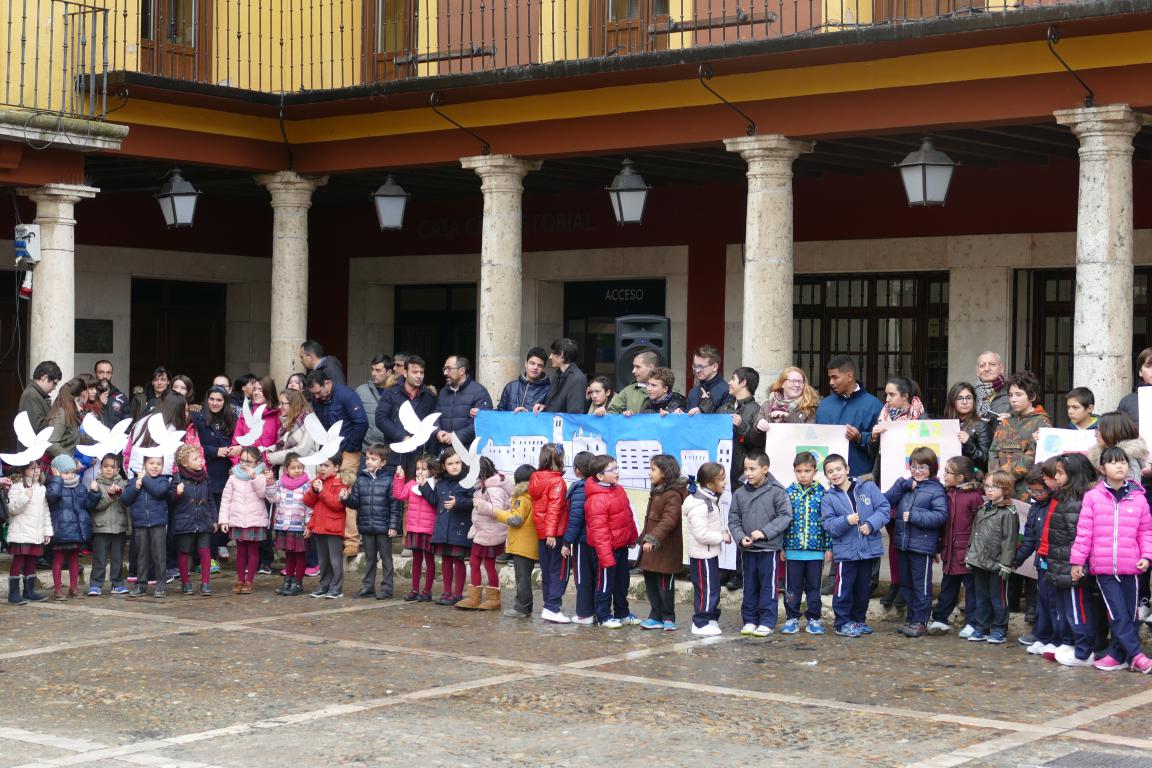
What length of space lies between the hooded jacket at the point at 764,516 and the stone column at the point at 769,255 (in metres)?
3.05

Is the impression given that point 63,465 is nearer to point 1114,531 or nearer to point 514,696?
point 514,696

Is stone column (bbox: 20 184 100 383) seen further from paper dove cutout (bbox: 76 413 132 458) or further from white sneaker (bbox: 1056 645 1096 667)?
white sneaker (bbox: 1056 645 1096 667)

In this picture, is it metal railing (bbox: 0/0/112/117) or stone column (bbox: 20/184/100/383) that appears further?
stone column (bbox: 20/184/100/383)

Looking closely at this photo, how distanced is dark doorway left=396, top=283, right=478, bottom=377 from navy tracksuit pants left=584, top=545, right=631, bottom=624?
10.6m

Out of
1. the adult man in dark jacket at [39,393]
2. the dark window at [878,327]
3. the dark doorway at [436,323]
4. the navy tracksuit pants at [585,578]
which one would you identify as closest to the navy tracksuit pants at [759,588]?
the navy tracksuit pants at [585,578]

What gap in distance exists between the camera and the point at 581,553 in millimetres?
12570

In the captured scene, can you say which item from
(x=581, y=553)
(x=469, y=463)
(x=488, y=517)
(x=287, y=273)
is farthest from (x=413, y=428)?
(x=287, y=273)

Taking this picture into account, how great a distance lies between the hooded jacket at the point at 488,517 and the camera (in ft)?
42.7

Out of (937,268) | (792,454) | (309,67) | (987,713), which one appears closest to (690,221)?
(937,268)

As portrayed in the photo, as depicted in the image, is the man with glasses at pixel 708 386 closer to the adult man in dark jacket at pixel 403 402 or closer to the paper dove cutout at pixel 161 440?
the adult man in dark jacket at pixel 403 402

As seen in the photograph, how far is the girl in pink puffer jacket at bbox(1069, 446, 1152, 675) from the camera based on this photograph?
34.4ft

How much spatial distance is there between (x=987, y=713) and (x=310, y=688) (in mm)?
3729

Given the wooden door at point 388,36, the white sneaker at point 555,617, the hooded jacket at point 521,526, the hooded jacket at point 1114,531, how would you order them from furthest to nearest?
the wooden door at point 388,36, the hooded jacket at point 521,526, the white sneaker at point 555,617, the hooded jacket at point 1114,531

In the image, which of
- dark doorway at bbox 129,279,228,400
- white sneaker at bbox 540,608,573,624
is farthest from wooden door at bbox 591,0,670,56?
dark doorway at bbox 129,279,228,400
